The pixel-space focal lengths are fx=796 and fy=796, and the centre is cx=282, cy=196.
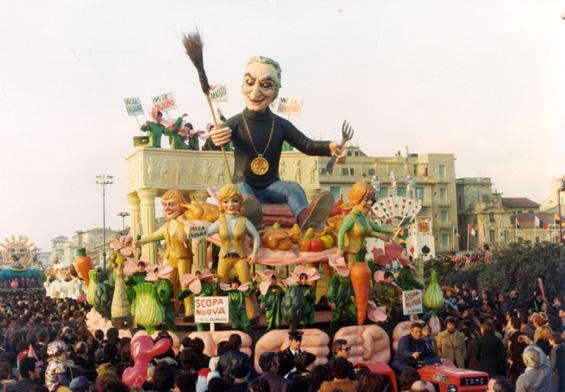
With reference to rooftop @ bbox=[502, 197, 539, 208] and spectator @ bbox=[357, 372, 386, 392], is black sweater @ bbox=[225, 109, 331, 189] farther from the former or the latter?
rooftop @ bbox=[502, 197, 539, 208]

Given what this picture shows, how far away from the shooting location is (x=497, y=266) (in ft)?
106

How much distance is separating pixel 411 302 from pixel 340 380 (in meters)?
6.79

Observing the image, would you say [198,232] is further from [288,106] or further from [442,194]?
[442,194]

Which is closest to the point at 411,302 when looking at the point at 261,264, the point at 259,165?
the point at 261,264

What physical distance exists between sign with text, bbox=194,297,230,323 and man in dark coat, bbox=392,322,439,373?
11.7ft

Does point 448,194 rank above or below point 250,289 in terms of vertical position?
above

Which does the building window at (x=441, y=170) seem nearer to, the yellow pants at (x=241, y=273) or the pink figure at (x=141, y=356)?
the yellow pants at (x=241, y=273)

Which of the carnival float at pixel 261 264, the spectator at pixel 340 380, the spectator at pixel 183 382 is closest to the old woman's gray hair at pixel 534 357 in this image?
the spectator at pixel 340 380

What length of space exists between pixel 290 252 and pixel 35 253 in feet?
181

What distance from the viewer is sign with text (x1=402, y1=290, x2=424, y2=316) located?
13.3 meters

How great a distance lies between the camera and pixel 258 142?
16094 millimetres

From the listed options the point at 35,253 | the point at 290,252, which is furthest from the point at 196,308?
the point at 35,253

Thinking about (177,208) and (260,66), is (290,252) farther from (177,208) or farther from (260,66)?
(260,66)

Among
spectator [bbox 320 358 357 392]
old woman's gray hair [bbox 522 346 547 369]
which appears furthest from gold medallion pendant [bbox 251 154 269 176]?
spectator [bbox 320 358 357 392]
